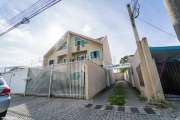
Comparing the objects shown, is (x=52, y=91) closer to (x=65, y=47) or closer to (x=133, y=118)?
(x=133, y=118)

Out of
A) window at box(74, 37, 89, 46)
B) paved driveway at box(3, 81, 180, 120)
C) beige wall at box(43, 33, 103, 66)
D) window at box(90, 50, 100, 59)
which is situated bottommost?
paved driveway at box(3, 81, 180, 120)

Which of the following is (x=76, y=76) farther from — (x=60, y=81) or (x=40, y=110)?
(x=40, y=110)

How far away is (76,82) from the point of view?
5699mm

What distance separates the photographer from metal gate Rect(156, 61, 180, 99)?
491cm

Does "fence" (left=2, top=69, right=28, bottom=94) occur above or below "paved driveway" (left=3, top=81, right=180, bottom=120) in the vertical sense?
above

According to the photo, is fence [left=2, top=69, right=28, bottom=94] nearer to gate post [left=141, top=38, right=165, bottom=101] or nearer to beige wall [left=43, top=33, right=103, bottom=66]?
beige wall [left=43, top=33, right=103, bottom=66]

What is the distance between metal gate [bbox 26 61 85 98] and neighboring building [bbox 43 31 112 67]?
662cm

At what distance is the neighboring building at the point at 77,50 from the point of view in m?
12.7

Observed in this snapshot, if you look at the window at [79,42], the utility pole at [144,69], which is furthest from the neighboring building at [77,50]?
the utility pole at [144,69]

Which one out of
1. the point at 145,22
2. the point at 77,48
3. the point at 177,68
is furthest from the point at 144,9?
the point at 77,48

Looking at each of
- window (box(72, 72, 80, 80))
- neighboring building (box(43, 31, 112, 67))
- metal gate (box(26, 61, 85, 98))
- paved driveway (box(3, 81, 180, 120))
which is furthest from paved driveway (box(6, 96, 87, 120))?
neighboring building (box(43, 31, 112, 67))

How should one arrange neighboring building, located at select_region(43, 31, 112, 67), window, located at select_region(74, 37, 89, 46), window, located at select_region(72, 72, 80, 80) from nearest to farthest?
window, located at select_region(72, 72, 80, 80)
neighboring building, located at select_region(43, 31, 112, 67)
window, located at select_region(74, 37, 89, 46)

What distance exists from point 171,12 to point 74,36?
14559 mm

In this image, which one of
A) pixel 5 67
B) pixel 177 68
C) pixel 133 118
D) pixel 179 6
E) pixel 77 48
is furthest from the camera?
pixel 77 48
